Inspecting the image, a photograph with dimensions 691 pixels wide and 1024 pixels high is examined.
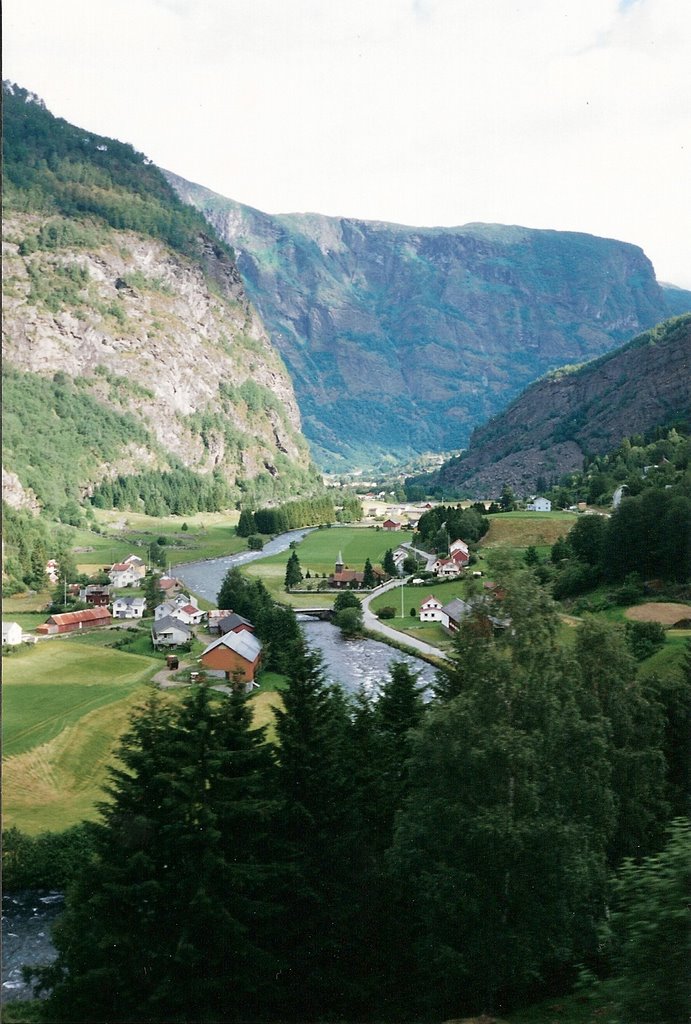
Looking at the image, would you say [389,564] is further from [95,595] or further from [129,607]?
[95,595]

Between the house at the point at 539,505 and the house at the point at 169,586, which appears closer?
the house at the point at 169,586

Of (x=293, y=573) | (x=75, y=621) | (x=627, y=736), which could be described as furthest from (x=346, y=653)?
(x=627, y=736)

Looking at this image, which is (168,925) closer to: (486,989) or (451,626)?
(486,989)

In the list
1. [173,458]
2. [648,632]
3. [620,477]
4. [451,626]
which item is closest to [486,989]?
[451,626]

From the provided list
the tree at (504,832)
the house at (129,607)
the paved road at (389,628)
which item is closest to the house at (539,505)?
the paved road at (389,628)

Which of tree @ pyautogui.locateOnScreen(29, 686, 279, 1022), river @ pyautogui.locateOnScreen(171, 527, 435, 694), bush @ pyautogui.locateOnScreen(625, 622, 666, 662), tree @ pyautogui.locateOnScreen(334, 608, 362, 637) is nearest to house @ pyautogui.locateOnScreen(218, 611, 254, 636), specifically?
river @ pyautogui.locateOnScreen(171, 527, 435, 694)

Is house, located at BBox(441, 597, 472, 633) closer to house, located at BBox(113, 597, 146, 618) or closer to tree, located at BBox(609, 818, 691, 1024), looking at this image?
house, located at BBox(113, 597, 146, 618)

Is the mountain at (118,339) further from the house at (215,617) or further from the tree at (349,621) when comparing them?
the tree at (349,621)
